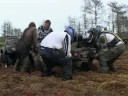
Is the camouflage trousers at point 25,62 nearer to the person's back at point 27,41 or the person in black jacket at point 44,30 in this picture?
the person's back at point 27,41

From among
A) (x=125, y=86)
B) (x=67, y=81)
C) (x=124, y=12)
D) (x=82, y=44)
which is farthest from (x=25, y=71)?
(x=124, y=12)

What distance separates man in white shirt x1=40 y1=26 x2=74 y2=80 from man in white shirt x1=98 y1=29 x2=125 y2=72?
2.13 m

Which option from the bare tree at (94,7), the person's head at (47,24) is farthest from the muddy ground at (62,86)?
the bare tree at (94,7)

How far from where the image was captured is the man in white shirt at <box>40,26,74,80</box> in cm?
1244

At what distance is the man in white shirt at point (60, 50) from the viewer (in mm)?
12438

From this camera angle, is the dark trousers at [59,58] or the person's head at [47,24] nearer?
the dark trousers at [59,58]

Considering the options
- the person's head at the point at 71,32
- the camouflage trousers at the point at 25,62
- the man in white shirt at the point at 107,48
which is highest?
the person's head at the point at 71,32

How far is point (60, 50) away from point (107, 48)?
244cm

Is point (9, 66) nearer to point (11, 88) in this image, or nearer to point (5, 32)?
point (11, 88)

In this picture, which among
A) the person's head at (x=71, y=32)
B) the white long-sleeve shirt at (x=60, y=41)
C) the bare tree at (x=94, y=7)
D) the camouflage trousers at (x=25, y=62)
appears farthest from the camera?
the bare tree at (x=94, y=7)

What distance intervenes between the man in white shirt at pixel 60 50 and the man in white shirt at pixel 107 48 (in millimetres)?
2130

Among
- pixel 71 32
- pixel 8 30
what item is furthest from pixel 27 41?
→ pixel 8 30

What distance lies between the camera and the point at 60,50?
40.9ft

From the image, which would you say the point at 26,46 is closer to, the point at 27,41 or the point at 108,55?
the point at 27,41
